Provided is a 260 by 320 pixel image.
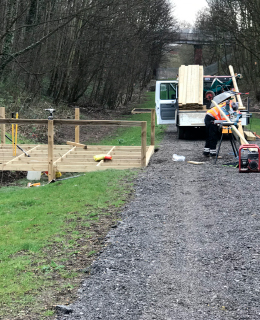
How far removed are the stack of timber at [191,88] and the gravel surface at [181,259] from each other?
346 inches

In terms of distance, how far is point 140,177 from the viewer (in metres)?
11.4

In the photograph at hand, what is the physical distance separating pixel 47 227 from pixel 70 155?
23.7ft

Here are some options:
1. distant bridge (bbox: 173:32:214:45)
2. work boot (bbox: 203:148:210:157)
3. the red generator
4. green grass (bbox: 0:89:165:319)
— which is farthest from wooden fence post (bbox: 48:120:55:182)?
distant bridge (bbox: 173:32:214:45)

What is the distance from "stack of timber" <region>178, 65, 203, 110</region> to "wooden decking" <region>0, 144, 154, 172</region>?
4.02m

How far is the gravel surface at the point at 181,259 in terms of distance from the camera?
179 inches

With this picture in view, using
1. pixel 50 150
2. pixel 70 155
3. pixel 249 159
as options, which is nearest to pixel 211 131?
pixel 249 159

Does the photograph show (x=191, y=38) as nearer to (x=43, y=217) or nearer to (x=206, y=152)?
(x=206, y=152)

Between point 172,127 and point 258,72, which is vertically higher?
point 258,72

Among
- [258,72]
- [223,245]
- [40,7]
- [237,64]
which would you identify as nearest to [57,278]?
[223,245]

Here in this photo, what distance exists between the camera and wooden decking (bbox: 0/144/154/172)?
1284cm

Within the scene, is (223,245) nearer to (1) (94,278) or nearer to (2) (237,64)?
(1) (94,278)

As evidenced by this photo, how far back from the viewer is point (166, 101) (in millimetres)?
20578

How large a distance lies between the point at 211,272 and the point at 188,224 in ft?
6.57

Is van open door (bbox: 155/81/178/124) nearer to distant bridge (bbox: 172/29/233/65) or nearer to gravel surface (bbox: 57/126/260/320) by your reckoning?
gravel surface (bbox: 57/126/260/320)
